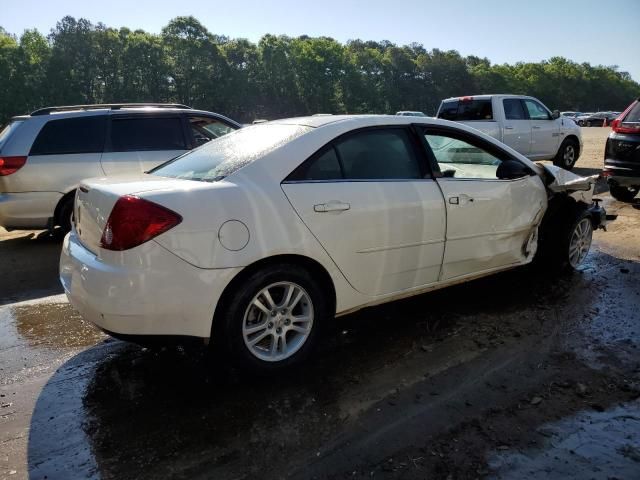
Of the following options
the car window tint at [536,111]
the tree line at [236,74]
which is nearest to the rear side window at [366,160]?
the car window tint at [536,111]

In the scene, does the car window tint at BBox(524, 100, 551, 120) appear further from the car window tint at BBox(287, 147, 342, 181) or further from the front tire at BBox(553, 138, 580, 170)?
the car window tint at BBox(287, 147, 342, 181)

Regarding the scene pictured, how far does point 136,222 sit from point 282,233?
2.64ft

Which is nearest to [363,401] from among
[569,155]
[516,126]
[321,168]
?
[321,168]

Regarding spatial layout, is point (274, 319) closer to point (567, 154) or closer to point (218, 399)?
point (218, 399)

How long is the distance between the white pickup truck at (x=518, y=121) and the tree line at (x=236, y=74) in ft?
127

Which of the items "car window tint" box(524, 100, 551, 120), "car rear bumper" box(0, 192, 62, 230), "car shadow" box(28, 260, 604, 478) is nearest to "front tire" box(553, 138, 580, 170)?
"car window tint" box(524, 100, 551, 120)

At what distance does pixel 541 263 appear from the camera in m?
5.16

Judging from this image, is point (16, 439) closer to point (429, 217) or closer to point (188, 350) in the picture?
point (188, 350)

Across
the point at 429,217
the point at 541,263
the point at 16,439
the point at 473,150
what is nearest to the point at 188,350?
the point at 16,439

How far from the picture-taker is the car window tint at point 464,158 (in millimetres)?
4492

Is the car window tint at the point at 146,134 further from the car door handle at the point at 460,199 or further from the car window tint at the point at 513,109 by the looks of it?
the car window tint at the point at 513,109

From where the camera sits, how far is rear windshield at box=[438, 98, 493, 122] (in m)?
→ 12.0

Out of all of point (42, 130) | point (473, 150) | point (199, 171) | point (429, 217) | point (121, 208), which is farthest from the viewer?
point (42, 130)

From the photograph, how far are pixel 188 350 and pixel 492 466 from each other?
2094 millimetres
